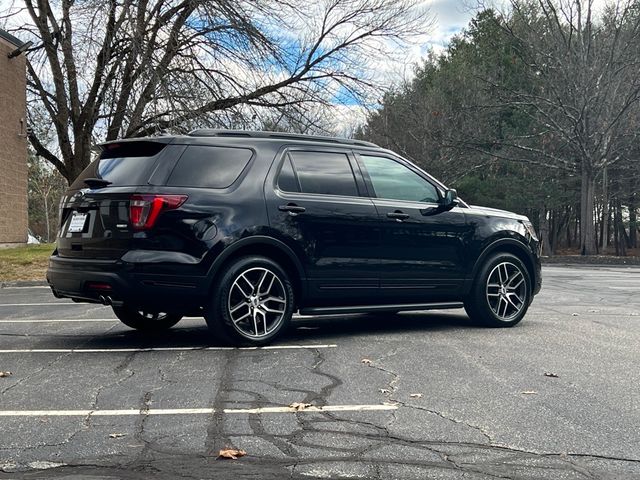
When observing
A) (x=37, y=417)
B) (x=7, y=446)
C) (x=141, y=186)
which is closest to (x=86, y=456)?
(x=7, y=446)

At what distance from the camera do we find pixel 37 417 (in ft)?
13.9

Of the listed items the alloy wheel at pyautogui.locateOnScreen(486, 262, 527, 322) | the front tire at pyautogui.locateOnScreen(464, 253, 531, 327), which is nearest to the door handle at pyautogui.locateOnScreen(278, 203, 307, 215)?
the front tire at pyautogui.locateOnScreen(464, 253, 531, 327)

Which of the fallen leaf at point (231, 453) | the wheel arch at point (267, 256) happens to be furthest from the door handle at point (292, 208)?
the fallen leaf at point (231, 453)

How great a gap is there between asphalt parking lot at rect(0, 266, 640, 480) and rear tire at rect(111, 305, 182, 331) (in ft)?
0.57

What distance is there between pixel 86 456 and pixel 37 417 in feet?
2.76

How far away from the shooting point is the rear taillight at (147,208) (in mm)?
6047

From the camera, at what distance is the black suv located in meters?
6.12

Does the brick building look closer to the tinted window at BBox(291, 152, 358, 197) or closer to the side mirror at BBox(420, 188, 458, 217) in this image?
the tinted window at BBox(291, 152, 358, 197)

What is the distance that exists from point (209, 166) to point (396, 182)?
2.06 meters

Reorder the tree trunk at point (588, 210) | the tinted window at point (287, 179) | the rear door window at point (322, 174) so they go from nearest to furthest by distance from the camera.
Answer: the tinted window at point (287, 179)
the rear door window at point (322, 174)
the tree trunk at point (588, 210)

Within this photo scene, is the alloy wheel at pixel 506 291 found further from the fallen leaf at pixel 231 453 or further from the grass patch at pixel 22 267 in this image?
the grass patch at pixel 22 267

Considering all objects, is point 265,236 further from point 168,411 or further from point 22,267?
point 22,267

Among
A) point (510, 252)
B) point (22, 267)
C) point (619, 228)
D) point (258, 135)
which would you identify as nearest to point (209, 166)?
point (258, 135)

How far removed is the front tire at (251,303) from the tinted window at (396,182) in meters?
1.49
